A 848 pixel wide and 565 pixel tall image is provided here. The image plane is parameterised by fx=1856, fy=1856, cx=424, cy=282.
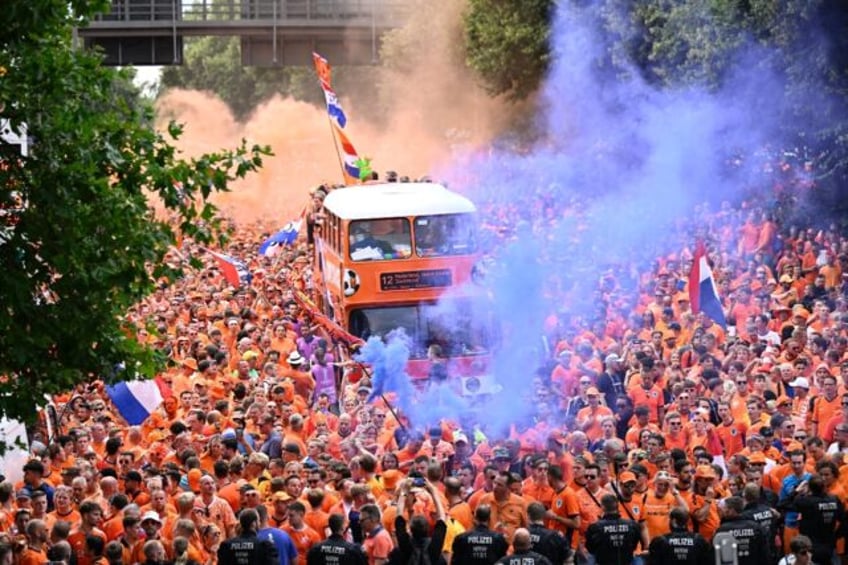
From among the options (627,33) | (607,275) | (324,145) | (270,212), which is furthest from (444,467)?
(324,145)

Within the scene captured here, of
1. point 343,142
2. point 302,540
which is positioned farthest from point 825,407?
point 343,142

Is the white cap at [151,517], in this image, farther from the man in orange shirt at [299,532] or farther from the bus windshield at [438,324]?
the bus windshield at [438,324]

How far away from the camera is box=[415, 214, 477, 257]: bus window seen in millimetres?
25031

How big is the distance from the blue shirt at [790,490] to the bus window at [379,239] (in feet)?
33.6

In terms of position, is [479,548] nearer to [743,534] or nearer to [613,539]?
[613,539]

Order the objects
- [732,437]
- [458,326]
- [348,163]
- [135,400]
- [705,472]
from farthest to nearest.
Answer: [348,163]
[458,326]
[135,400]
[732,437]
[705,472]

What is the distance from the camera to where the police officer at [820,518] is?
1456 cm

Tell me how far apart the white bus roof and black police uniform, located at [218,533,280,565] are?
39.9 ft

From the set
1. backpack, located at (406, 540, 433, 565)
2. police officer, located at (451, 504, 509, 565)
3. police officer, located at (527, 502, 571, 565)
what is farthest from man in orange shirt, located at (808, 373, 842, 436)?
backpack, located at (406, 540, 433, 565)

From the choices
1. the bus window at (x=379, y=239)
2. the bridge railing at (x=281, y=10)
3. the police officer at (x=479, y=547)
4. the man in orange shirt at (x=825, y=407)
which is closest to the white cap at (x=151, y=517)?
the police officer at (x=479, y=547)

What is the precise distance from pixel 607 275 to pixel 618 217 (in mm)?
2428

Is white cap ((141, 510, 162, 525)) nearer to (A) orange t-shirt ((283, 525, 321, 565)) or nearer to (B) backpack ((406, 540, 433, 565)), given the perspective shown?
(A) orange t-shirt ((283, 525, 321, 565))

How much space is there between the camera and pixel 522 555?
12.8 m

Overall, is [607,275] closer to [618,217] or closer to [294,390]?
[618,217]
